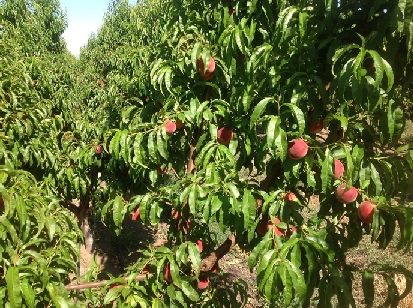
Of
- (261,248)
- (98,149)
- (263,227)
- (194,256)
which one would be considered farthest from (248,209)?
(98,149)

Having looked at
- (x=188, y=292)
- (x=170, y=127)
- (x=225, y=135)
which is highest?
(x=170, y=127)

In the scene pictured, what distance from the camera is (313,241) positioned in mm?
1225

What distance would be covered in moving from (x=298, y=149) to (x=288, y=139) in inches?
5.2

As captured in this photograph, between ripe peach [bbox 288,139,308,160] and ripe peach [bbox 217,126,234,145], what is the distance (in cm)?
39

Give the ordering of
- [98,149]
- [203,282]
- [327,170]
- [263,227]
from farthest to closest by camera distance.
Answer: [98,149], [203,282], [263,227], [327,170]

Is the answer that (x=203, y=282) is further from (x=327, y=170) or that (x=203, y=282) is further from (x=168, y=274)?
(x=327, y=170)

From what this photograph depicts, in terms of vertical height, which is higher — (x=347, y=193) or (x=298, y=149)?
(x=298, y=149)

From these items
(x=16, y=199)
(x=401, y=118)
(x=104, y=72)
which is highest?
(x=104, y=72)

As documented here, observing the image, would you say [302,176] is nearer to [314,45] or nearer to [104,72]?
[314,45]

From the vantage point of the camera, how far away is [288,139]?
1354mm

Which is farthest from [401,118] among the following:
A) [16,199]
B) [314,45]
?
[16,199]

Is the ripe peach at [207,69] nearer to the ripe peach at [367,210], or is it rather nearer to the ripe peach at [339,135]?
the ripe peach at [339,135]

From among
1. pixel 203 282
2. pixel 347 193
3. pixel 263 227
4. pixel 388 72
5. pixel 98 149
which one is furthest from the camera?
pixel 98 149

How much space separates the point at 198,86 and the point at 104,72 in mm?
5302
